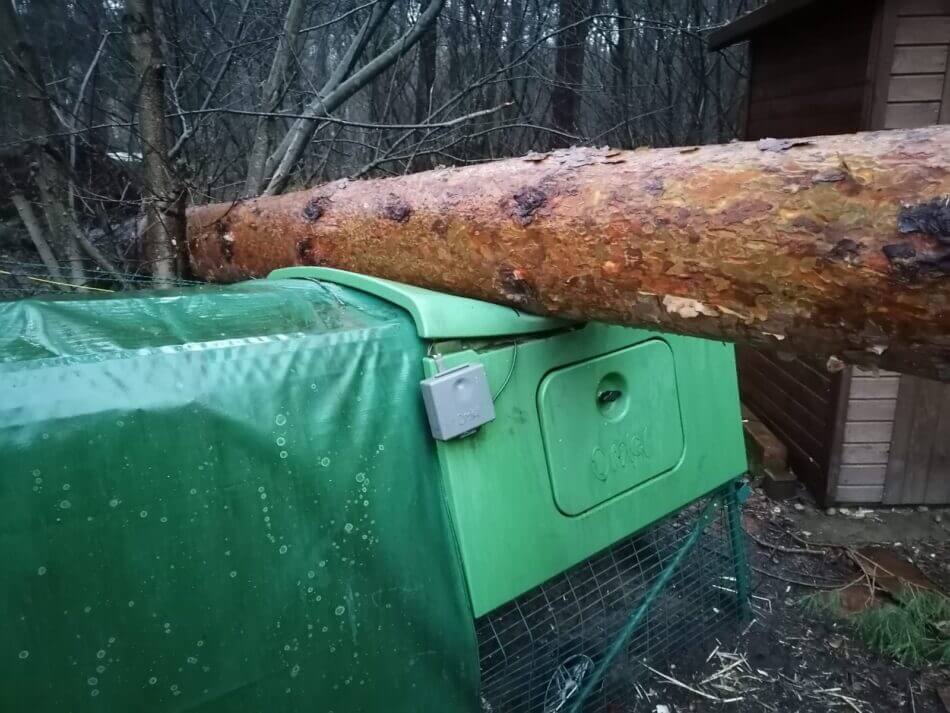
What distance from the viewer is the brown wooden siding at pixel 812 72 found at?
3449mm

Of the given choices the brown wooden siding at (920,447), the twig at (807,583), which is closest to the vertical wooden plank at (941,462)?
the brown wooden siding at (920,447)

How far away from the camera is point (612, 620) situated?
2355mm

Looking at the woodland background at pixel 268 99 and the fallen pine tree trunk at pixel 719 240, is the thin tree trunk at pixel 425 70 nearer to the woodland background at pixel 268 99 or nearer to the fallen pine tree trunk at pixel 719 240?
the woodland background at pixel 268 99

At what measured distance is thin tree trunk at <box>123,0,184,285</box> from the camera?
115 inches

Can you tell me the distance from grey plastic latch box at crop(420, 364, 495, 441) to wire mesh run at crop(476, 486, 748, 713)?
64 cm

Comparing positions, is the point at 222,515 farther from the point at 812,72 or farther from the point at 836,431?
the point at 812,72

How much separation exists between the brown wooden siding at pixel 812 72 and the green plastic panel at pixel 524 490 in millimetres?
2465

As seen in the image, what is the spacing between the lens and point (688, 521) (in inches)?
107

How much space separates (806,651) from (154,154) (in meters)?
3.71

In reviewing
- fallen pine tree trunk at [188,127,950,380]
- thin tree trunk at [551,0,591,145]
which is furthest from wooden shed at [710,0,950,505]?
thin tree trunk at [551,0,591,145]

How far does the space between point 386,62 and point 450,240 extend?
2.54m

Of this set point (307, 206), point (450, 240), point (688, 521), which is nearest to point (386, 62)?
point (307, 206)

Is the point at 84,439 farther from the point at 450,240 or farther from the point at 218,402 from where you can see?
the point at 450,240

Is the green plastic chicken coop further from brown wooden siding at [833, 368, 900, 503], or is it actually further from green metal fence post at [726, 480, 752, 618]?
brown wooden siding at [833, 368, 900, 503]
